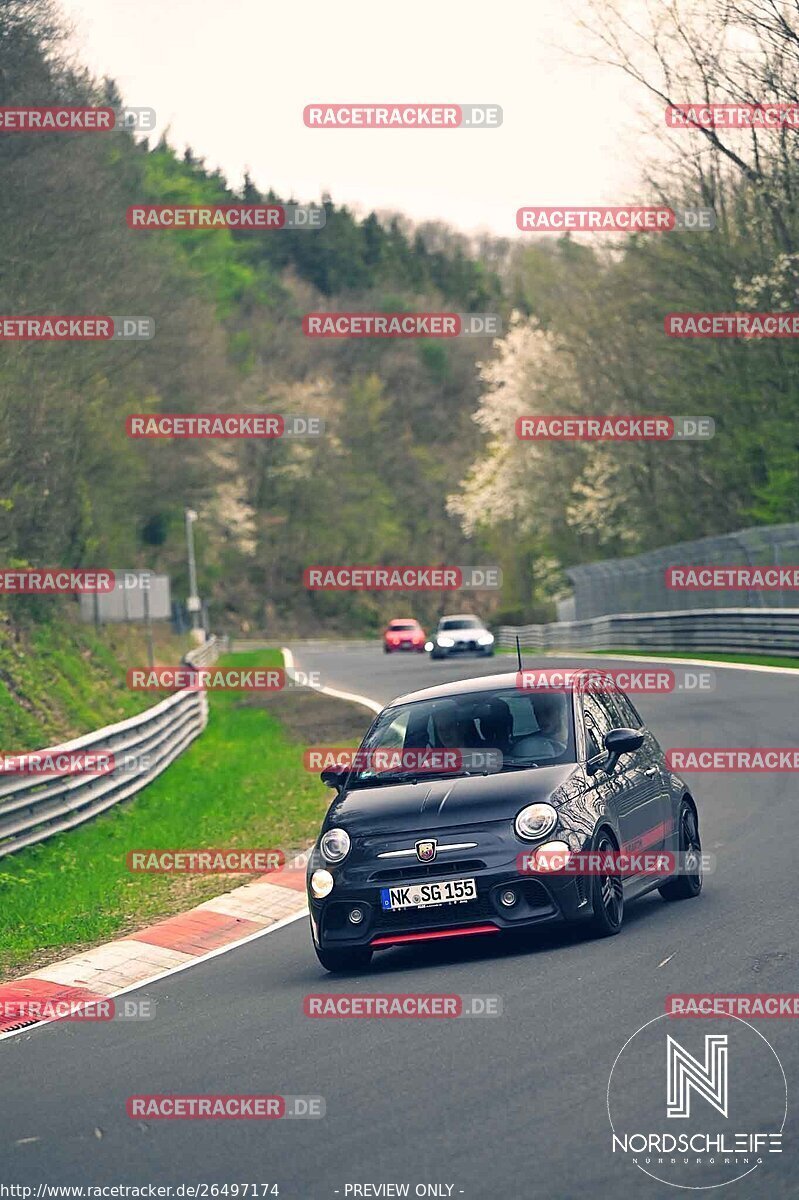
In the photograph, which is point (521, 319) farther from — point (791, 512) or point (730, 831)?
point (730, 831)

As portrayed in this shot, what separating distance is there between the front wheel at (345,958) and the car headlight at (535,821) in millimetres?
1097

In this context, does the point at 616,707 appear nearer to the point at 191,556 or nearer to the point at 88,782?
the point at 88,782

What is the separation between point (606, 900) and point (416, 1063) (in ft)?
8.27

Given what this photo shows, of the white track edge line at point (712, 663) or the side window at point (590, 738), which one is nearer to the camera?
the side window at point (590, 738)

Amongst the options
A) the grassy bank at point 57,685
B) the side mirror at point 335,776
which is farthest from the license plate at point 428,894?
the grassy bank at point 57,685

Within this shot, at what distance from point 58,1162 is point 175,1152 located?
15.7 inches

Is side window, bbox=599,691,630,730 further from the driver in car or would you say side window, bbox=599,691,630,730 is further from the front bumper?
the front bumper

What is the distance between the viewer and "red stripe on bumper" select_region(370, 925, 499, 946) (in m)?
9.05

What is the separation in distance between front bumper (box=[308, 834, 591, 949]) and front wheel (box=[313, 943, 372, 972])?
0.10 m

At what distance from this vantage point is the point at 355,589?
111250 mm

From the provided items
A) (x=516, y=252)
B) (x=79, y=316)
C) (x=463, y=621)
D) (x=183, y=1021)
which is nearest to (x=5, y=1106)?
(x=183, y=1021)

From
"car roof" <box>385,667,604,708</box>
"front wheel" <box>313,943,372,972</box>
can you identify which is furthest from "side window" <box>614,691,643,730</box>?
"front wheel" <box>313,943,372,972</box>

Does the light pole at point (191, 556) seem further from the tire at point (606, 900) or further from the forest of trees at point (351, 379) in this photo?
the tire at point (606, 900)

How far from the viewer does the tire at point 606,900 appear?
9.19 m
